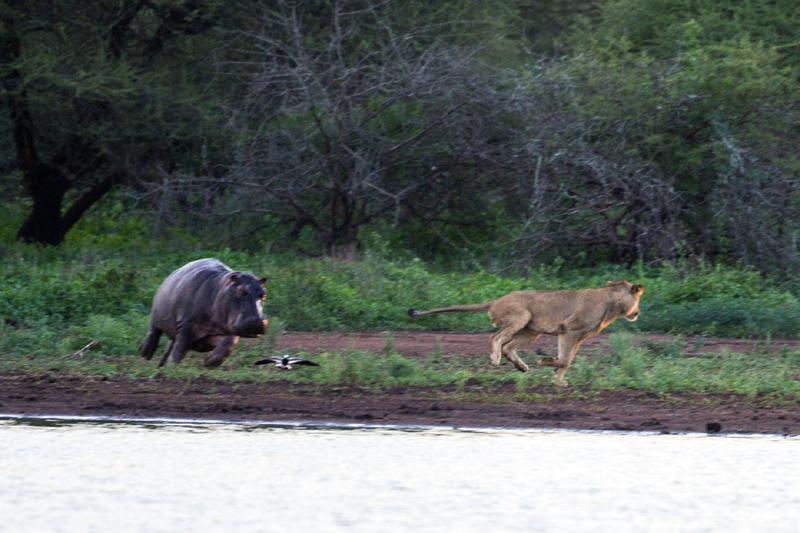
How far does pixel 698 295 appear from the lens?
50.1 feet

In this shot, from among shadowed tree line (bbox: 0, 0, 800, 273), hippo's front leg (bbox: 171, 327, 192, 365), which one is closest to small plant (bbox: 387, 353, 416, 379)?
hippo's front leg (bbox: 171, 327, 192, 365)

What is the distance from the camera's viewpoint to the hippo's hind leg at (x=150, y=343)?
1186 cm

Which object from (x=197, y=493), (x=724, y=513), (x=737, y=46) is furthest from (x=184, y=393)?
(x=737, y=46)

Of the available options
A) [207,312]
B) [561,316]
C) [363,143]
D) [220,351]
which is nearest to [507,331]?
[561,316]

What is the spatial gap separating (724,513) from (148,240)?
1683 cm

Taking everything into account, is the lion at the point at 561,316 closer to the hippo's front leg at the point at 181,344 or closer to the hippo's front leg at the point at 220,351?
the hippo's front leg at the point at 220,351

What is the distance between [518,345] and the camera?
10820 mm

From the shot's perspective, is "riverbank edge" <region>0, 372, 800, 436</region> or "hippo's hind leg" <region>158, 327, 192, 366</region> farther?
"hippo's hind leg" <region>158, 327, 192, 366</region>

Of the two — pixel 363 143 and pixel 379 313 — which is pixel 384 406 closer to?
pixel 379 313

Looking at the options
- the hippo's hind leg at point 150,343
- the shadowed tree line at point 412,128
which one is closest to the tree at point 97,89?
the shadowed tree line at point 412,128

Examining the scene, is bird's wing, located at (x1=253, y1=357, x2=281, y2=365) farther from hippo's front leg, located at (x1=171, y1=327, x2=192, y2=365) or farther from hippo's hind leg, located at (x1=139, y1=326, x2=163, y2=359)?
hippo's hind leg, located at (x1=139, y1=326, x2=163, y2=359)

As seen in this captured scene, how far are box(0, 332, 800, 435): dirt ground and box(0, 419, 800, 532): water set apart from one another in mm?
347

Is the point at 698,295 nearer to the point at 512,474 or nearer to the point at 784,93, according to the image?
the point at 784,93

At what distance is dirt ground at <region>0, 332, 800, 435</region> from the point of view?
8.41m
